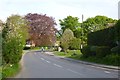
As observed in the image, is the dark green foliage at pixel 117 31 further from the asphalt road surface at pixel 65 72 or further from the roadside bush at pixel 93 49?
the asphalt road surface at pixel 65 72

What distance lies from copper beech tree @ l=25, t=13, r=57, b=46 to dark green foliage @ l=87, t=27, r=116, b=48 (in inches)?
2806

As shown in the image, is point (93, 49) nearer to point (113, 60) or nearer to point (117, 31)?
point (117, 31)

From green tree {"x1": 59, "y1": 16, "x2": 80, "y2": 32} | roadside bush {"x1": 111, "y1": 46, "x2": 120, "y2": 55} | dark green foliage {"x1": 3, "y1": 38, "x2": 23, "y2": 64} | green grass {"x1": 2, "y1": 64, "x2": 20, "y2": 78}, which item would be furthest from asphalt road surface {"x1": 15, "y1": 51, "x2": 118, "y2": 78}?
green tree {"x1": 59, "y1": 16, "x2": 80, "y2": 32}

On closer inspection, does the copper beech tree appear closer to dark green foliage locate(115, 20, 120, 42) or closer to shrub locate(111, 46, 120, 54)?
shrub locate(111, 46, 120, 54)

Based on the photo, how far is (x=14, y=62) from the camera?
28016 millimetres

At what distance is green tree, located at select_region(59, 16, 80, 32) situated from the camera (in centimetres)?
12938

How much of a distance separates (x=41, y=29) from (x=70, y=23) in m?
11.8

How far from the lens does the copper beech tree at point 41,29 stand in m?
123

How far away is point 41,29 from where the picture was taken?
4897 inches

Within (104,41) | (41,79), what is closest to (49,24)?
(104,41)

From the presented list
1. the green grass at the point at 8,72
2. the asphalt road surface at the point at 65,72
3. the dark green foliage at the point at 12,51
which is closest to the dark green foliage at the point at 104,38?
the asphalt road surface at the point at 65,72

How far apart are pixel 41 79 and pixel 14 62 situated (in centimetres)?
878

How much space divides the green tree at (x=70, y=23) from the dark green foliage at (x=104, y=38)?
3026 inches

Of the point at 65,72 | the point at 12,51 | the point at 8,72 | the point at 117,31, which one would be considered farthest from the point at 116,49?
the point at 8,72
